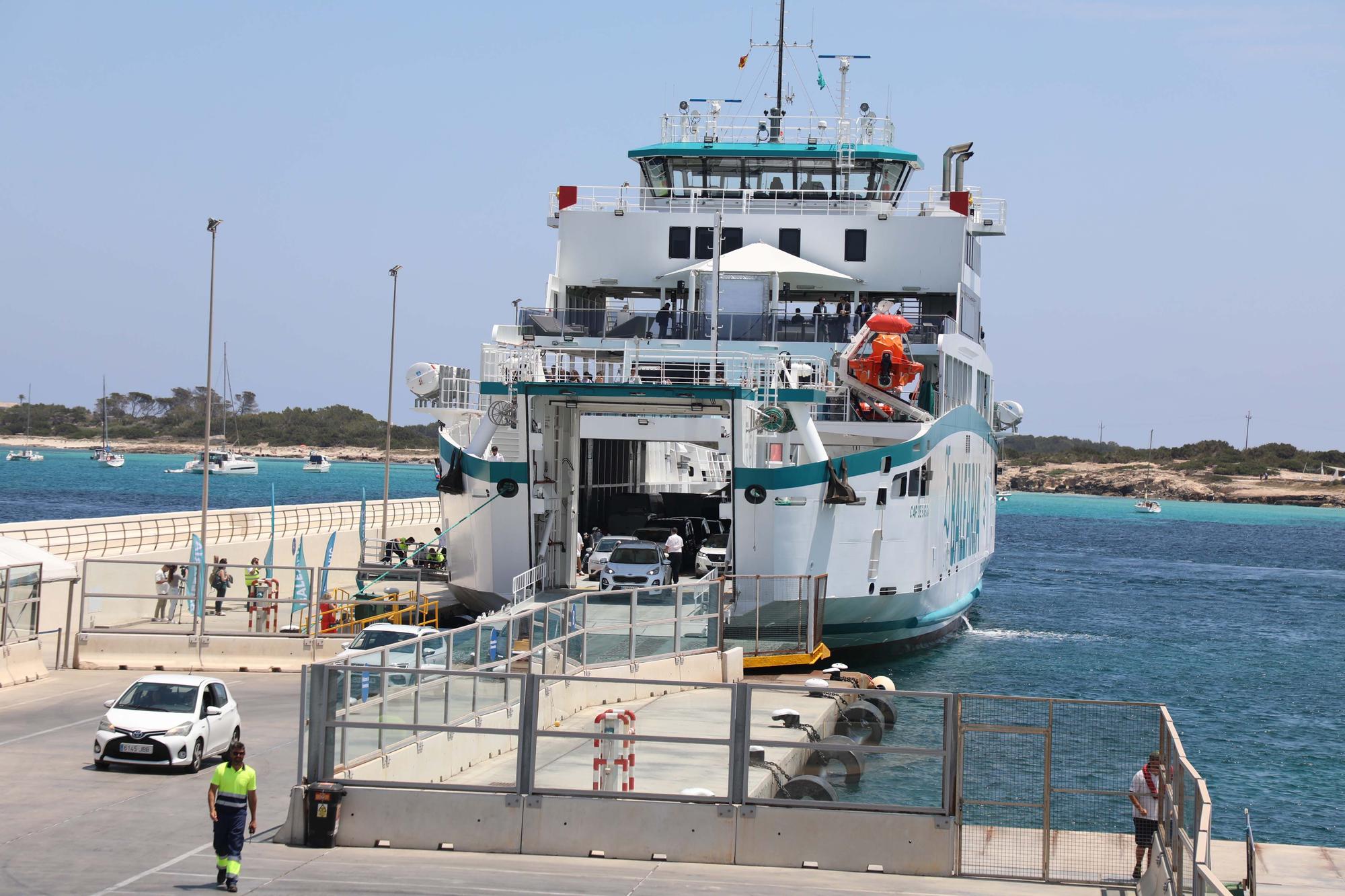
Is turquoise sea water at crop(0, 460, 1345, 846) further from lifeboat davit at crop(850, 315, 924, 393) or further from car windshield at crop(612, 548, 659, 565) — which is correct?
lifeboat davit at crop(850, 315, 924, 393)

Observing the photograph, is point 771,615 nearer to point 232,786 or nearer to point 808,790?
point 808,790

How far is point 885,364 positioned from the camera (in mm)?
30266

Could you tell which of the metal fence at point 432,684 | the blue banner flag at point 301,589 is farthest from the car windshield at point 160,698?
the blue banner flag at point 301,589

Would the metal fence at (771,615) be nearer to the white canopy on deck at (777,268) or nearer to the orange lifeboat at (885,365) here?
the orange lifeboat at (885,365)

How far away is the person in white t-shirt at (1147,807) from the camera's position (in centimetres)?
1466

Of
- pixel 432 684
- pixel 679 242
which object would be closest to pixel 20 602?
A: pixel 432 684

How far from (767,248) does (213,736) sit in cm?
1981

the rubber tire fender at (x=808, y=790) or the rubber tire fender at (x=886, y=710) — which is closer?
the rubber tire fender at (x=808, y=790)

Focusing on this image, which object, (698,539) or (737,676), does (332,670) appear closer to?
(737,676)

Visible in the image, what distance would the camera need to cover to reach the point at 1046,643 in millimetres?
41125

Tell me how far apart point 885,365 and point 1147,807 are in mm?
16242

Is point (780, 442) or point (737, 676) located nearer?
point (737, 676)

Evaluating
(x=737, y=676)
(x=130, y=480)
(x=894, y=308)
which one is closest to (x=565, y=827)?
(x=737, y=676)

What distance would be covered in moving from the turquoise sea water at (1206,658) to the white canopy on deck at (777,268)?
882 cm
